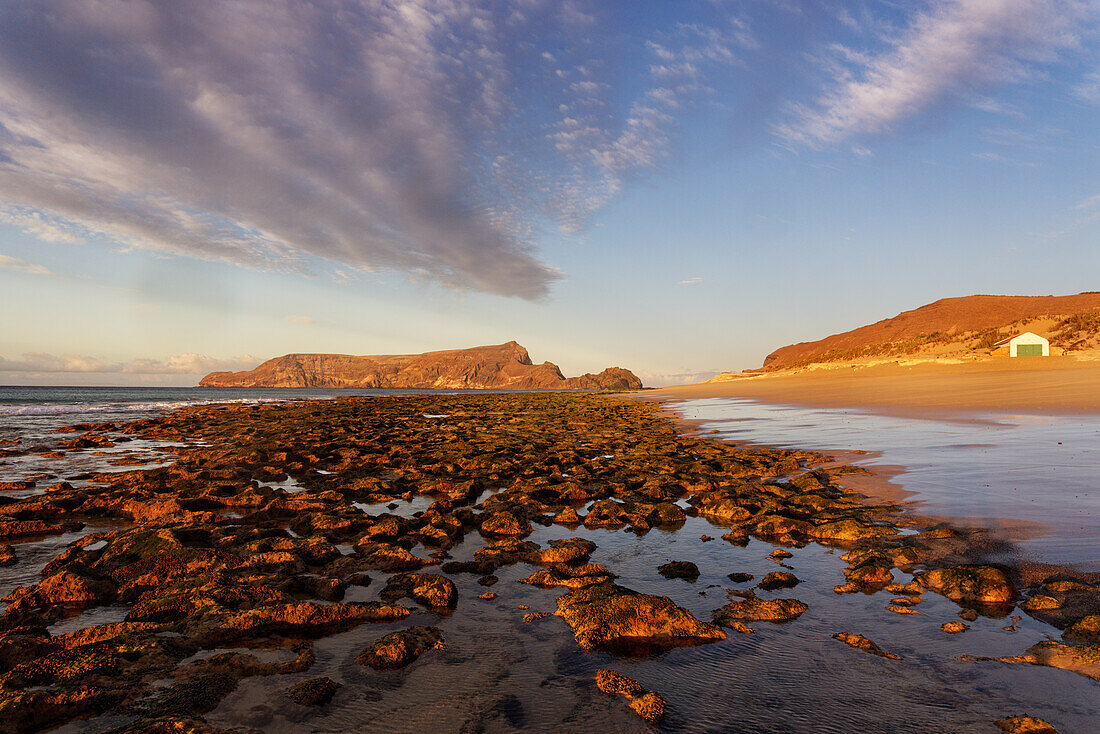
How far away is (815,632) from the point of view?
194 inches

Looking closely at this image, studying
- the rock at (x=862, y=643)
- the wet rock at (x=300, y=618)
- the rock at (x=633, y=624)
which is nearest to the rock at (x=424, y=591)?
the wet rock at (x=300, y=618)

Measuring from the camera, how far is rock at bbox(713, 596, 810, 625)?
526 centimetres

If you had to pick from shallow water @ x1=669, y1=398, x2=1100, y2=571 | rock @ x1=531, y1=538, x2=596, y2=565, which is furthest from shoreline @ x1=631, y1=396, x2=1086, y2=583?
rock @ x1=531, y1=538, x2=596, y2=565

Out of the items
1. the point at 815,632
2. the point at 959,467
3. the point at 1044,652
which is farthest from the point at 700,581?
the point at 959,467

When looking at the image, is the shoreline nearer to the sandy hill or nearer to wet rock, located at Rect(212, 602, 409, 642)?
wet rock, located at Rect(212, 602, 409, 642)

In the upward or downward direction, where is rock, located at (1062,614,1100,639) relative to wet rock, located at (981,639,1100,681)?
upward

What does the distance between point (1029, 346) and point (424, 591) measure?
60.7 metres

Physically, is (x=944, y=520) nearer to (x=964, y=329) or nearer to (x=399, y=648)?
(x=399, y=648)

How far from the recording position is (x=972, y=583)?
555 centimetres

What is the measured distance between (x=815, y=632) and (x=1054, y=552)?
13.0ft

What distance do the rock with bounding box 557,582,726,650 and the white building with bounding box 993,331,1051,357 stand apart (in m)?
57.7

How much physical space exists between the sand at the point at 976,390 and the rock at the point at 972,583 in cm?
1949

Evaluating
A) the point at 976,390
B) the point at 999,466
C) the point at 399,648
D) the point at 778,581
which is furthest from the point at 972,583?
the point at 976,390

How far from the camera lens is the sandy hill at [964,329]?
47.9 metres
